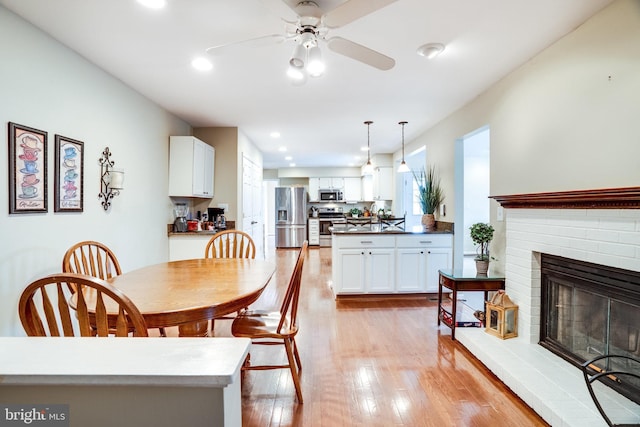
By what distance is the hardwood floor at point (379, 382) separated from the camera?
1776 millimetres

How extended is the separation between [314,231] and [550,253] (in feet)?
23.7

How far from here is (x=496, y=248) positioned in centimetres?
313

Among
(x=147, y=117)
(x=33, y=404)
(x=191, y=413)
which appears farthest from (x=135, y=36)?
(x=191, y=413)

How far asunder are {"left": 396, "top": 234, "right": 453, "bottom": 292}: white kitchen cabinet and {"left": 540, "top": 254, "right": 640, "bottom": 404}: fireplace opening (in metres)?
1.60

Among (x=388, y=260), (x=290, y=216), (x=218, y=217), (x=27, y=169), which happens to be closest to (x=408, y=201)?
(x=388, y=260)

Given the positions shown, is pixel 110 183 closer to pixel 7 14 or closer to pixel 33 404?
pixel 7 14

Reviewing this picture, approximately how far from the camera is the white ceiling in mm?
1912

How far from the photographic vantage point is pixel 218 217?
Result: 15.3 feet

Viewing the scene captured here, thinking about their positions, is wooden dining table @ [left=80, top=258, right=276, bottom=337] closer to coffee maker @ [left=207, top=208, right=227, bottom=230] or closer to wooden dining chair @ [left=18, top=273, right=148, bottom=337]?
wooden dining chair @ [left=18, top=273, right=148, bottom=337]

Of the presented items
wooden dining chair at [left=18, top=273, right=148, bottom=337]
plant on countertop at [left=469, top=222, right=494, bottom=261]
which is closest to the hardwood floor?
plant on countertop at [left=469, top=222, right=494, bottom=261]

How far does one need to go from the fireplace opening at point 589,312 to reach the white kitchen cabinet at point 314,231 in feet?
23.1

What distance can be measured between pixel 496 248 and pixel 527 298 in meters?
0.77

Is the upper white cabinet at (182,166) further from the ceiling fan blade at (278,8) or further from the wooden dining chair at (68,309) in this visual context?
the wooden dining chair at (68,309)

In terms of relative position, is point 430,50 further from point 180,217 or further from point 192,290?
point 180,217
